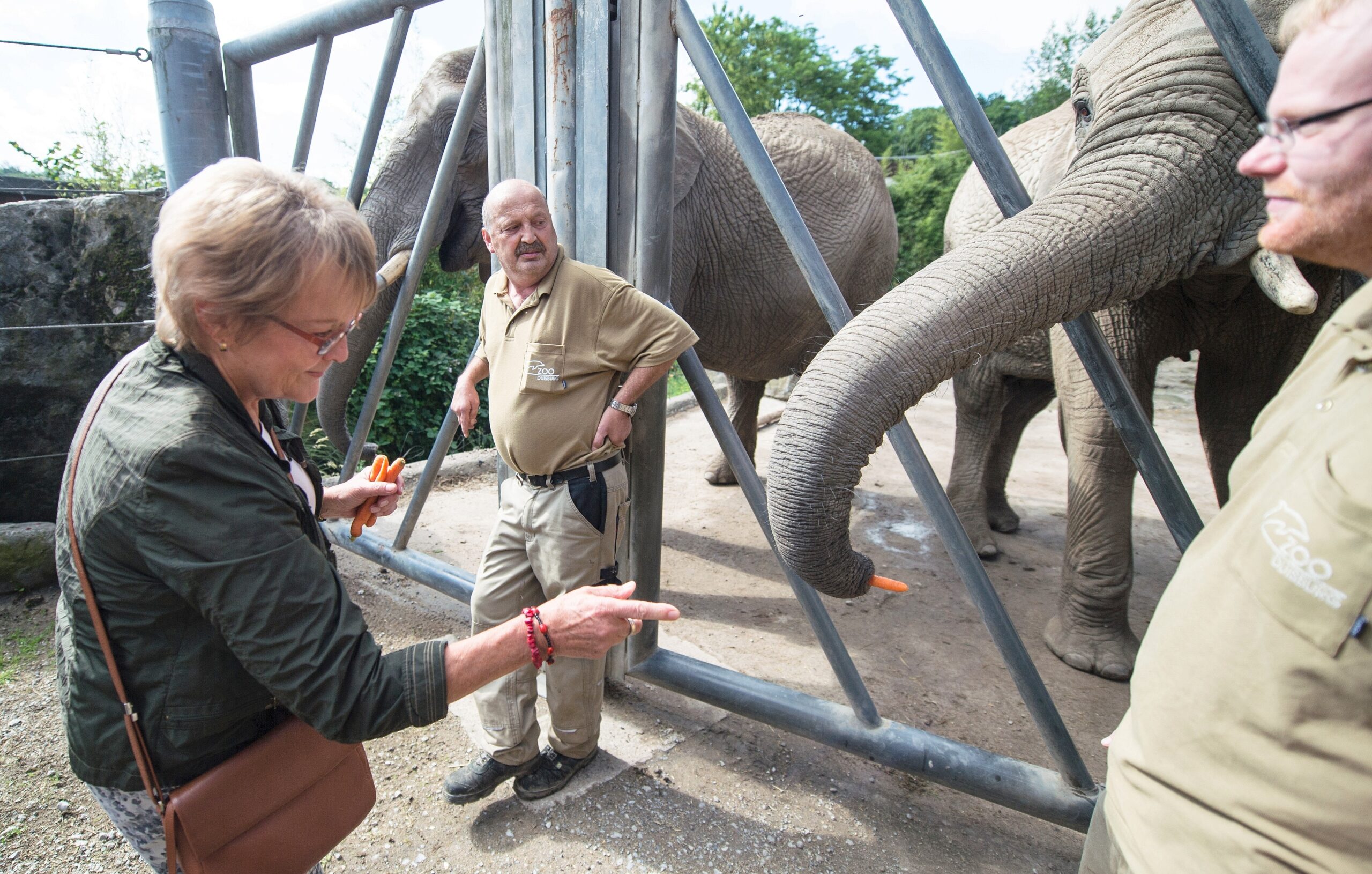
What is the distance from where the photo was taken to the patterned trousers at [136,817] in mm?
1354

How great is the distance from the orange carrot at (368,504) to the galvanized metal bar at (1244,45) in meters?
2.02

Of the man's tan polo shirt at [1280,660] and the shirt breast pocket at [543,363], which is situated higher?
the shirt breast pocket at [543,363]

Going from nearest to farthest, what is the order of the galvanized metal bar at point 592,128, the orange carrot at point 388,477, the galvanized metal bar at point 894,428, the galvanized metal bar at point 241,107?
1. the orange carrot at point 388,477
2. the galvanized metal bar at point 894,428
3. the galvanized metal bar at point 592,128
4. the galvanized metal bar at point 241,107

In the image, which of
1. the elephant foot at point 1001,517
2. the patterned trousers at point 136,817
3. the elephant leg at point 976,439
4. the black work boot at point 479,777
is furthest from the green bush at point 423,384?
the patterned trousers at point 136,817

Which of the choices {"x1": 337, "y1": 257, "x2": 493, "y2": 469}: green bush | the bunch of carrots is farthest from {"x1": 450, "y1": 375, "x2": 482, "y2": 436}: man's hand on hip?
{"x1": 337, "y1": 257, "x2": 493, "y2": 469}: green bush

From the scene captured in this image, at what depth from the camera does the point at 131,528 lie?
1.12 m

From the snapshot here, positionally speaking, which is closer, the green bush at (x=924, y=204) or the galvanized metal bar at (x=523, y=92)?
the galvanized metal bar at (x=523, y=92)

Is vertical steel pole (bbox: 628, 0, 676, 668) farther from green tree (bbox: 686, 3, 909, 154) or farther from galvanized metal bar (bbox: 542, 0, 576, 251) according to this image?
green tree (bbox: 686, 3, 909, 154)

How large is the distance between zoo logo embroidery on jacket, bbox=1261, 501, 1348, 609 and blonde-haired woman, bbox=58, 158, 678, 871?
1.09 metres

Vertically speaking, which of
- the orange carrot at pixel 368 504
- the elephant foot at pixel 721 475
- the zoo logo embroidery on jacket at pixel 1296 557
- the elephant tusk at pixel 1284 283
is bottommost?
the elephant foot at pixel 721 475

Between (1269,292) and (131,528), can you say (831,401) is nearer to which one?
(1269,292)

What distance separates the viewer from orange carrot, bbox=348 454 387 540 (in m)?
1.86

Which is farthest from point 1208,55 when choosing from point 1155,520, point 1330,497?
point 1155,520

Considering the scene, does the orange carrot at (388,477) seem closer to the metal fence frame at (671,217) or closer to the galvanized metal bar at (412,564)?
the metal fence frame at (671,217)
